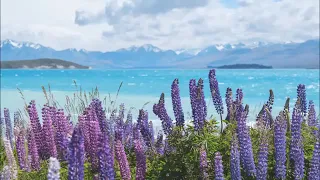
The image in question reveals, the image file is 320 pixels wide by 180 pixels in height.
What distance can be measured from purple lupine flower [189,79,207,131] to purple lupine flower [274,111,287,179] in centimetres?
178

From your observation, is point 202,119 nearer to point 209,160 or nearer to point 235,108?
point 235,108

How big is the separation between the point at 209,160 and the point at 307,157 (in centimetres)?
125

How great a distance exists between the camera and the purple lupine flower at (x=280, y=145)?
212 inches

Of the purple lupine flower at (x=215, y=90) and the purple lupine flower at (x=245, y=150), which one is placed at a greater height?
the purple lupine flower at (x=215, y=90)

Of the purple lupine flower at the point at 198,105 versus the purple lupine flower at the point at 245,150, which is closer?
the purple lupine flower at the point at 245,150

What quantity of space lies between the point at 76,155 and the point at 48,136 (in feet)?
7.60

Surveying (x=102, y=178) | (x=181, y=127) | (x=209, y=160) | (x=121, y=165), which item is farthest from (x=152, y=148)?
(x=102, y=178)

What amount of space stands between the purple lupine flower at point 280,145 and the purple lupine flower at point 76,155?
2.41 m

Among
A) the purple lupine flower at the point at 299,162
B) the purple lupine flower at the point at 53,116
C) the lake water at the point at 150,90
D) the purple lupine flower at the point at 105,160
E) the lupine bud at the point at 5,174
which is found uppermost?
the purple lupine flower at the point at 53,116

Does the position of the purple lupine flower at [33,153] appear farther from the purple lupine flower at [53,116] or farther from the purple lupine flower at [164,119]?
the purple lupine flower at [164,119]

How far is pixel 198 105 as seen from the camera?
7.26 m

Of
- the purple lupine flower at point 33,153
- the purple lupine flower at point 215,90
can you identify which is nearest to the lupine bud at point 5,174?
the purple lupine flower at point 33,153

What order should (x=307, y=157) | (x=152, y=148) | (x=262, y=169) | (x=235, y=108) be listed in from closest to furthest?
(x=262, y=169), (x=307, y=157), (x=235, y=108), (x=152, y=148)

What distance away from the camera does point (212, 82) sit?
7770mm
